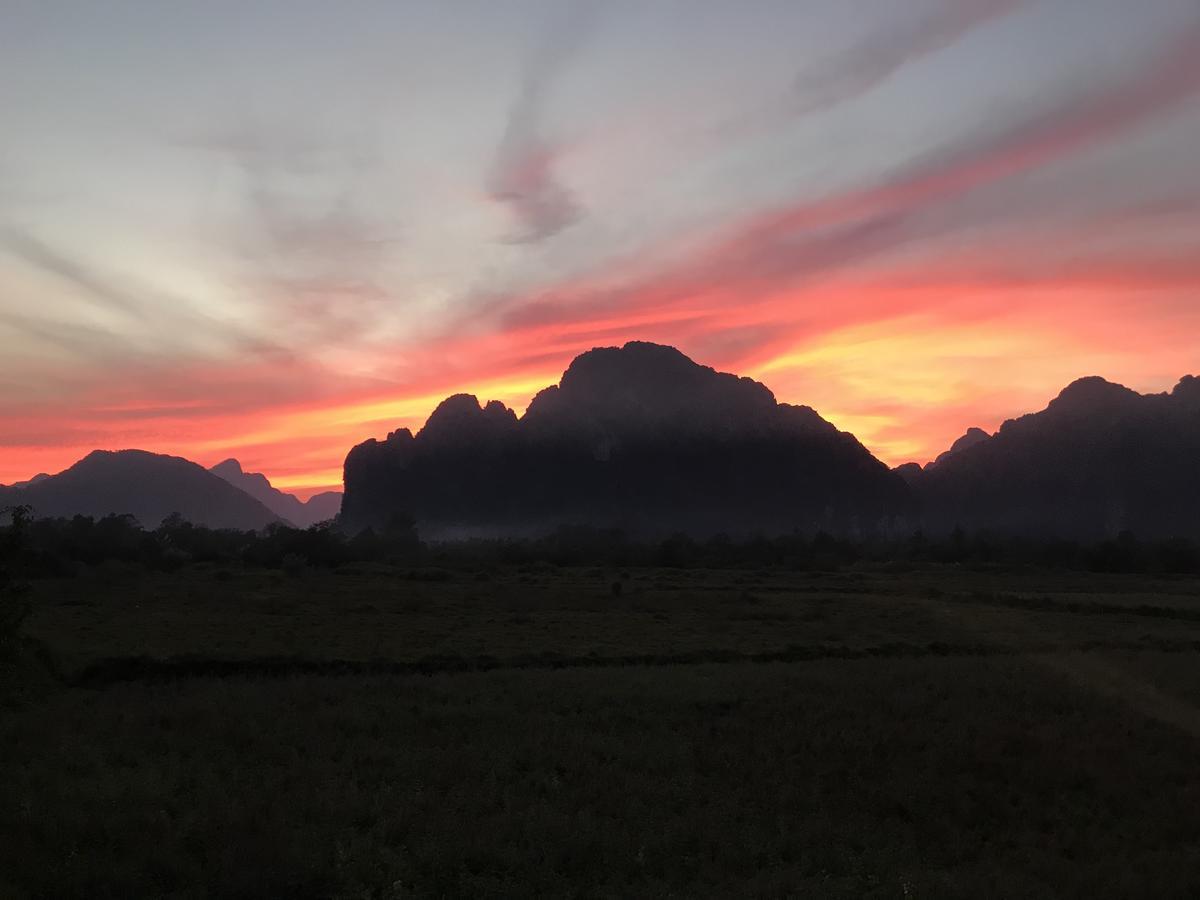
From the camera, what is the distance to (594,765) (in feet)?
60.7

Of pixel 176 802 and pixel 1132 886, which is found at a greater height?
pixel 176 802

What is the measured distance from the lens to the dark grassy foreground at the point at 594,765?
495 inches

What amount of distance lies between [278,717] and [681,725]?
443 inches

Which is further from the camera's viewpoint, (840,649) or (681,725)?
(840,649)

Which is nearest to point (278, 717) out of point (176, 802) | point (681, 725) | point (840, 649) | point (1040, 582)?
point (176, 802)

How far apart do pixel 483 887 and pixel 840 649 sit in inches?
1167

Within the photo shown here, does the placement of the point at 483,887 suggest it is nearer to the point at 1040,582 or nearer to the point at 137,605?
the point at 137,605

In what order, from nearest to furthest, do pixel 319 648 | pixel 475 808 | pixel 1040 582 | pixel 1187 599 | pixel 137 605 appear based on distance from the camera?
pixel 475 808 < pixel 319 648 < pixel 137 605 < pixel 1187 599 < pixel 1040 582

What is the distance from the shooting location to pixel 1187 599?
6619 centimetres

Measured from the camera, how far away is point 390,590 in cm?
7000

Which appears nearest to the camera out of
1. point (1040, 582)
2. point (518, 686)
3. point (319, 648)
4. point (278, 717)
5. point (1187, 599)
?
point (278, 717)

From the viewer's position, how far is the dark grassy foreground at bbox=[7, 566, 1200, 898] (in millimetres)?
12570

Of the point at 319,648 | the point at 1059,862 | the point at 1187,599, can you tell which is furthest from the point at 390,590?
the point at 1187,599

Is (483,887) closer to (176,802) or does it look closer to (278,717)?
(176,802)
